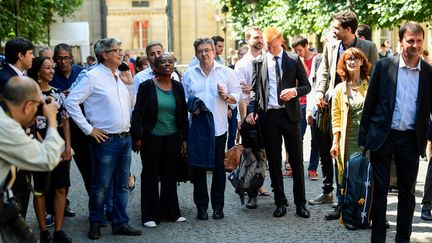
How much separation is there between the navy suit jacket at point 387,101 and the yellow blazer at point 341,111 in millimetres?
1247

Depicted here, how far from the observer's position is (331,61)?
892 cm

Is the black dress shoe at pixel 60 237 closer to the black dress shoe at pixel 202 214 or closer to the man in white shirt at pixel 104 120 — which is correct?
the man in white shirt at pixel 104 120

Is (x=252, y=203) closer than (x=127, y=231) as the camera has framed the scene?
No

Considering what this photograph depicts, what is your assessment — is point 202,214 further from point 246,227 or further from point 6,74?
point 6,74

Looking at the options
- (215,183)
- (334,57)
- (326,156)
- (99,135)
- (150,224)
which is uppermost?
(334,57)

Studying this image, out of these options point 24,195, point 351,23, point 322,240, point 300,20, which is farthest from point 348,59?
point 300,20

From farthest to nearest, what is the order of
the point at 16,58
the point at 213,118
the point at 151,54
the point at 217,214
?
the point at 151,54 < the point at 217,214 < the point at 213,118 < the point at 16,58

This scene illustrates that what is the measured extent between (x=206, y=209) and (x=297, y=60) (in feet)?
6.90

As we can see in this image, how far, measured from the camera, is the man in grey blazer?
8.65 m

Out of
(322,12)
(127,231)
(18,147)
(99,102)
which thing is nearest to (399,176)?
(127,231)

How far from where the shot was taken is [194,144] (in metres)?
8.74

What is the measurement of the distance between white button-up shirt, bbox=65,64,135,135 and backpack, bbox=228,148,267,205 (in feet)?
6.51

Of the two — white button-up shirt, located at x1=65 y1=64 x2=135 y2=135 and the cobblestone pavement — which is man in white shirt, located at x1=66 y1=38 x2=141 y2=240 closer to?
white button-up shirt, located at x1=65 y1=64 x2=135 y2=135

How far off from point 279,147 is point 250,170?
2.19 ft
